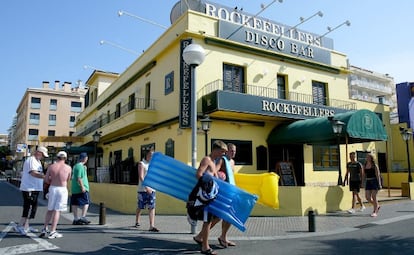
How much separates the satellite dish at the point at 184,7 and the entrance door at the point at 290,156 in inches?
293

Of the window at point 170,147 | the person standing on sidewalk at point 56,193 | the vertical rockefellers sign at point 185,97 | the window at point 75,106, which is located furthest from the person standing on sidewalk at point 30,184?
the window at point 75,106

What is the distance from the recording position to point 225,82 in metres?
14.9

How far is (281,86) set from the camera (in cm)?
1669

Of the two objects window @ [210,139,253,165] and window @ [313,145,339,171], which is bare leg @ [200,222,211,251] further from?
window @ [313,145,339,171]

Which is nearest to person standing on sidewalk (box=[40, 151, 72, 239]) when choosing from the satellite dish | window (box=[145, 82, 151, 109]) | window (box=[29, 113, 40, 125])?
the satellite dish

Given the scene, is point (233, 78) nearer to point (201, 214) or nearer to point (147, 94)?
point (147, 94)

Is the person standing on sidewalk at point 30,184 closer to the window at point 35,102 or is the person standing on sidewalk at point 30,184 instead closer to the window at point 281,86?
the window at point 281,86

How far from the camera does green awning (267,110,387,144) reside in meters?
12.6

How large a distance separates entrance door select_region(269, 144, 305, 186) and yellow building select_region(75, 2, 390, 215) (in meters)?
0.05

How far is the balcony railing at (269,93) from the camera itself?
46.6 feet

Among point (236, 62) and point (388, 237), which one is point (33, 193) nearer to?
point (388, 237)

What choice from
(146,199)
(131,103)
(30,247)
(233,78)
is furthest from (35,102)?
(30,247)

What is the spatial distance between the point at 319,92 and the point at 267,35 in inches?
176

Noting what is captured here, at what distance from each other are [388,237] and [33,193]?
795 cm
